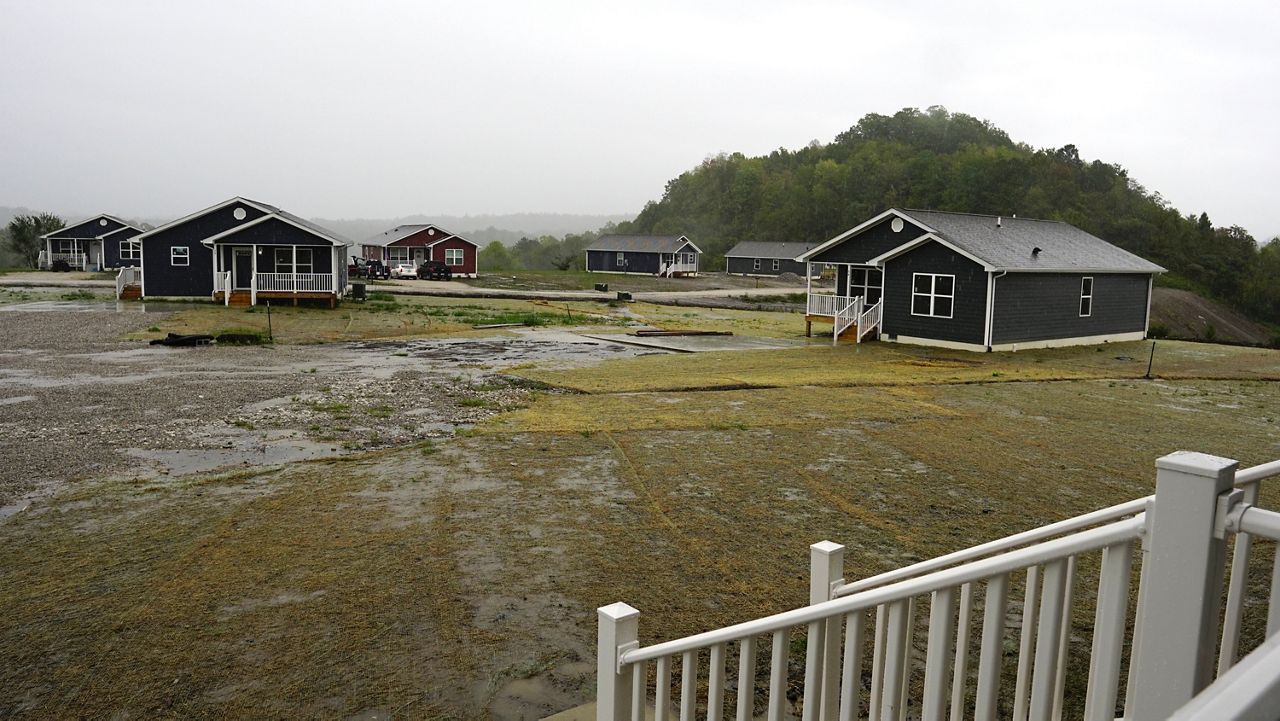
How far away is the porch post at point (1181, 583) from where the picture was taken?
7.21 ft

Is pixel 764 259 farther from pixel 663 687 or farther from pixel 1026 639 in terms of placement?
pixel 1026 639

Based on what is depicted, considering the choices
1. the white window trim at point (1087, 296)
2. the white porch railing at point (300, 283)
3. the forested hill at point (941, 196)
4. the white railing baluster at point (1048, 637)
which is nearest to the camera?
the white railing baluster at point (1048, 637)

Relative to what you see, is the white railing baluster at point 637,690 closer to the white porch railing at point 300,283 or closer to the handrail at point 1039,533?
the handrail at point 1039,533

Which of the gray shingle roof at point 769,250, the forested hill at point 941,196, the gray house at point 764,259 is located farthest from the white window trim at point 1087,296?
the gray house at point 764,259

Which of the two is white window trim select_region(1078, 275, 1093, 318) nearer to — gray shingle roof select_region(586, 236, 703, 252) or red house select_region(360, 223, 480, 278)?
red house select_region(360, 223, 480, 278)

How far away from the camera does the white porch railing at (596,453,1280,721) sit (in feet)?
7.23

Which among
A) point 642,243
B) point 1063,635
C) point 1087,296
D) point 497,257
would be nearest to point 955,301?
point 1087,296

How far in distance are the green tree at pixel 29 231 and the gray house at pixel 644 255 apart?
149 feet

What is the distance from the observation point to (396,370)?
20719mm

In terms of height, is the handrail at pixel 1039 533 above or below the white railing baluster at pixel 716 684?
above

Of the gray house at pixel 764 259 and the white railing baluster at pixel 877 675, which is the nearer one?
the white railing baluster at pixel 877 675

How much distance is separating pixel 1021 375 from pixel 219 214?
35251 millimetres

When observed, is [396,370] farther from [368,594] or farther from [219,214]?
[219,214]

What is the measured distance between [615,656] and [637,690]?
0.56 ft
